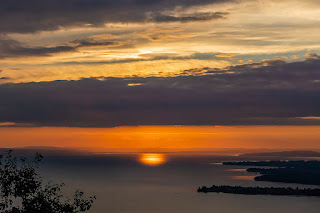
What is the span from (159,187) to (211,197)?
3299 centimetres

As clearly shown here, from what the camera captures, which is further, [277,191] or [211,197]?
[277,191]

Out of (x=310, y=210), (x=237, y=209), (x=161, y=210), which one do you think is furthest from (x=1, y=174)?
(x=310, y=210)

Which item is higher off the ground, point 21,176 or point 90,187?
point 90,187

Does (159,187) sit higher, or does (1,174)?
(159,187)

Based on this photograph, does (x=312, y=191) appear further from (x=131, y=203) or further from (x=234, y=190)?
(x=131, y=203)

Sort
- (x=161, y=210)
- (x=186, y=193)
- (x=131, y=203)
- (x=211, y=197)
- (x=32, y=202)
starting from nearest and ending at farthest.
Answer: (x=32, y=202)
(x=161, y=210)
(x=131, y=203)
(x=211, y=197)
(x=186, y=193)

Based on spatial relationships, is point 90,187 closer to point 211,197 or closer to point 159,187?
point 159,187

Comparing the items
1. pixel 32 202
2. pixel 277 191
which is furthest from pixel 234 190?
pixel 32 202

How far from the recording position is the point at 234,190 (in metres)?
151

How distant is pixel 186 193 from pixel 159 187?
70.6ft

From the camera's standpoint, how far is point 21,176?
32.4 meters

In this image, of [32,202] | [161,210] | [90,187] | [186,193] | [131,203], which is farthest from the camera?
[90,187]

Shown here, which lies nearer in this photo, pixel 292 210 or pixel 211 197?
pixel 292 210

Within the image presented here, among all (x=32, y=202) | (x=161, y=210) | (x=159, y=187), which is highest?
(x=159, y=187)
